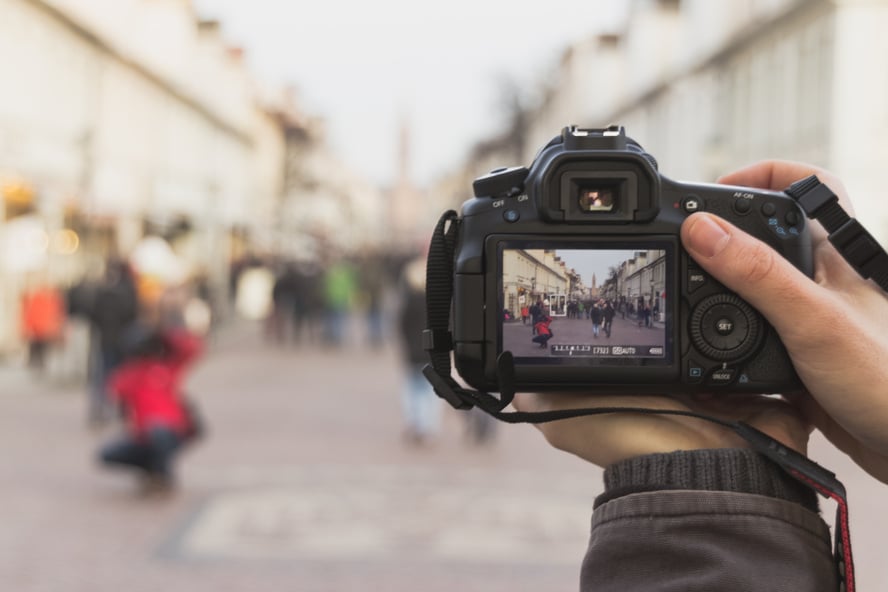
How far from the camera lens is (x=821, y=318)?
1.42m

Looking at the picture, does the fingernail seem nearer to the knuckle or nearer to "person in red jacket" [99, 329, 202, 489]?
the knuckle

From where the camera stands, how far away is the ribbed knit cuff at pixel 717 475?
53.9 inches

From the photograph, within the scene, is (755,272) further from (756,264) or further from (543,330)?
(543,330)

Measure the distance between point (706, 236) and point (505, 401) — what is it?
30 cm

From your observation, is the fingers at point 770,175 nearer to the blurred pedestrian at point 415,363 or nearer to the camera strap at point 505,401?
the camera strap at point 505,401

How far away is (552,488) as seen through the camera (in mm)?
9531

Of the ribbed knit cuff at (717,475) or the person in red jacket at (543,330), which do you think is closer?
the ribbed knit cuff at (717,475)

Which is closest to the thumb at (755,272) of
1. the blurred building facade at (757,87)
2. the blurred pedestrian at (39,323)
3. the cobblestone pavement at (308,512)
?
the cobblestone pavement at (308,512)

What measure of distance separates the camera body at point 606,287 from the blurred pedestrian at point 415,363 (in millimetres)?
10192

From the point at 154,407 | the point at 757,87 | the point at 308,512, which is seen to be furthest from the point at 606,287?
the point at 757,87

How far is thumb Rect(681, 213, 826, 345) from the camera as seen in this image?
142 cm

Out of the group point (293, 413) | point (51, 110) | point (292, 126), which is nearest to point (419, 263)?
point (293, 413)

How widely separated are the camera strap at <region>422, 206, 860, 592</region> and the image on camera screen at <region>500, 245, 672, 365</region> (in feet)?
0.17

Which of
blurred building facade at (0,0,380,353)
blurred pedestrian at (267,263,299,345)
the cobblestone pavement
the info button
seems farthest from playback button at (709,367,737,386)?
blurred pedestrian at (267,263,299,345)
